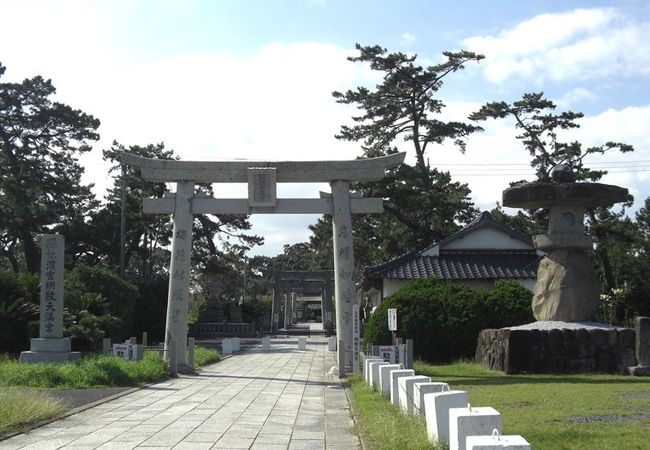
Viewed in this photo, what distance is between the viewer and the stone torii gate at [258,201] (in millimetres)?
21188

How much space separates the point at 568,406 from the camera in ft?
36.1

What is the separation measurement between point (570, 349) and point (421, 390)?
34.5 feet

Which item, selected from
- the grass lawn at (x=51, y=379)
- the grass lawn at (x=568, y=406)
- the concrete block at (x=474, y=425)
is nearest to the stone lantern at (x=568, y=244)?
the grass lawn at (x=568, y=406)

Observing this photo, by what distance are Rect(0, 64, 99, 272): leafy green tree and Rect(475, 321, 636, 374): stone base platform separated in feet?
99.0

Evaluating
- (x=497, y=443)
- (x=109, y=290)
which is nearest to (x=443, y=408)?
(x=497, y=443)

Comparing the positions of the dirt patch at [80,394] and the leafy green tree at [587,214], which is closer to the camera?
the dirt patch at [80,394]

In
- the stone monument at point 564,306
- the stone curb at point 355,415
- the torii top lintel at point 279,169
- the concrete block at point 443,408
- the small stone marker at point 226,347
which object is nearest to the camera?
the concrete block at point 443,408

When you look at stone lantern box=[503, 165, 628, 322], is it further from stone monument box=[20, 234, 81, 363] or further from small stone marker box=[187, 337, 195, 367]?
stone monument box=[20, 234, 81, 363]

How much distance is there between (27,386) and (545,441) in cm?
1122

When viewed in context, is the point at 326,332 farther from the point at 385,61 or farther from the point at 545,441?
the point at 545,441

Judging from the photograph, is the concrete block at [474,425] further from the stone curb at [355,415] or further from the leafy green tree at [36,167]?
the leafy green tree at [36,167]

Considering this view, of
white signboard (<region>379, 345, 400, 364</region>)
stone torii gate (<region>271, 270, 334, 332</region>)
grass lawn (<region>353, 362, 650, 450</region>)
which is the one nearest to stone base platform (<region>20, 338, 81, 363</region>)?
white signboard (<region>379, 345, 400, 364</region>)

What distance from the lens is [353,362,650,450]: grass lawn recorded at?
816cm

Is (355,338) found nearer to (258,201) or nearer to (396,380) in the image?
(258,201)
